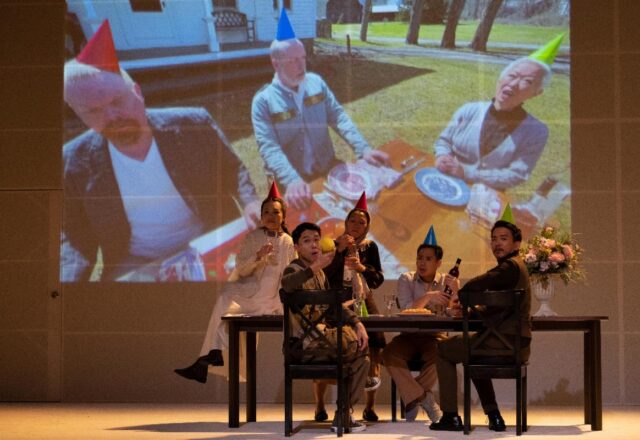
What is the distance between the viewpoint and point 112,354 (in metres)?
8.42

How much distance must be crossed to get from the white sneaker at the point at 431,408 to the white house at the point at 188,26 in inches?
128

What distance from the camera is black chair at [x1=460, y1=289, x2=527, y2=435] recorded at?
5742 millimetres

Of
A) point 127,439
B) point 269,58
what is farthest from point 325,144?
point 127,439

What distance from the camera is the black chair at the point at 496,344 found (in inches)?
226

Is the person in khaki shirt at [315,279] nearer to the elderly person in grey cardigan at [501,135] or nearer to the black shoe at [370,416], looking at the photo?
the black shoe at [370,416]

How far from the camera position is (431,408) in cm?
643

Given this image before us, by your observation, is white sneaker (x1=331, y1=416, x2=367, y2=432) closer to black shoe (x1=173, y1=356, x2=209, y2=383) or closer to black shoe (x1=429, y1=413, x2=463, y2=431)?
black shoe (x1=429, y1=413, x2=463, y2=431)

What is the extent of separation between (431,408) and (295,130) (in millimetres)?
2769

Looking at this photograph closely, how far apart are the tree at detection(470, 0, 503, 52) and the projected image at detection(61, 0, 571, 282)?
0.11 feet

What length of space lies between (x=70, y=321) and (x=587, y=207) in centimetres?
413

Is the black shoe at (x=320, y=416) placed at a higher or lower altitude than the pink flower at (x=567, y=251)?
lower

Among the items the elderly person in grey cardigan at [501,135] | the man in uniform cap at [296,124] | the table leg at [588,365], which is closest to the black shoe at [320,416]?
the table leg at [588,365]

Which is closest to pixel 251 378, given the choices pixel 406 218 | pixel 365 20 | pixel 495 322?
pixel 495 322

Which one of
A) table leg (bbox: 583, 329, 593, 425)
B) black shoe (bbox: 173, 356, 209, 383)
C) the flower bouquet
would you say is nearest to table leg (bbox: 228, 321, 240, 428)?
black shoe (bbox: 173, 356, 209, 383)
